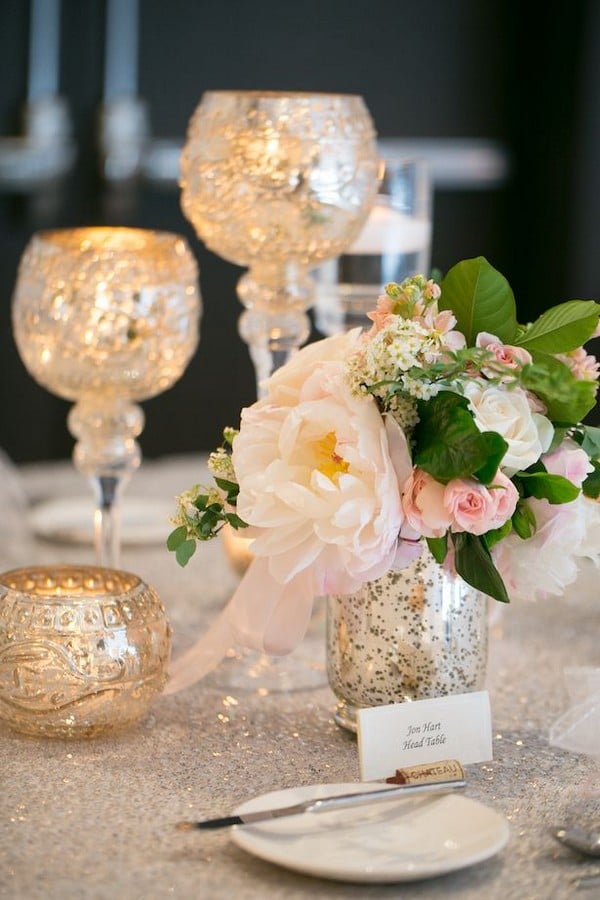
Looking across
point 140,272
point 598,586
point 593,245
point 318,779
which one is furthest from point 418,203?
point 593,245

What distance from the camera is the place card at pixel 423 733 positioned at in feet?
3.03

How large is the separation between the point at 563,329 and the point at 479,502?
16 cm

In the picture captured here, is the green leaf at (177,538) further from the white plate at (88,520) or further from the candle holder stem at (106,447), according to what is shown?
the white plate at (88,520)

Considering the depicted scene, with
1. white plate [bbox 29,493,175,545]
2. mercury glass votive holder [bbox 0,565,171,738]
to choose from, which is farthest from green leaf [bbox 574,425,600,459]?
white plate [bbox 29,493,175,545]

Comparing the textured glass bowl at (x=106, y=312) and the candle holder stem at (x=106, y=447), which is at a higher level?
the textured glass bowl at (x=106, y=312)

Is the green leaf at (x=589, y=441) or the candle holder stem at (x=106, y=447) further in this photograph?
the candle holder stem at (x=106, y=447)

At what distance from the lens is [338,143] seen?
4.06ft

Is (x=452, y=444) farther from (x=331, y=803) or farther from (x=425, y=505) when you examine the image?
(x=331, y=803)

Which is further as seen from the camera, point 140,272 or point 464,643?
point 140,272

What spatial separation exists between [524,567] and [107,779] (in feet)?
1.02

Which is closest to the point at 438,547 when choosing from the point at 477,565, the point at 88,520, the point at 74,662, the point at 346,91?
the point at 477,565

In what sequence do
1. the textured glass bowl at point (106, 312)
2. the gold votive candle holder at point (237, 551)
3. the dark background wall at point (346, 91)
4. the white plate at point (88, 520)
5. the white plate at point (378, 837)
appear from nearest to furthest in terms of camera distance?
the white plate at point (378, 837) → the textured glass bowl at point (106, 312) → the gold votive candle holder at point (237, 551) → the white plate at point (88, 520) → the dark background wall at point (346, 91)

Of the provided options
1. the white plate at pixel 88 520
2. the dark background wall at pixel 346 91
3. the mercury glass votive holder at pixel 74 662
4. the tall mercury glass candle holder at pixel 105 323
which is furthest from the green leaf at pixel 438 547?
the dark background wall at pixel 346 91

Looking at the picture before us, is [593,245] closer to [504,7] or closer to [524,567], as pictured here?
[504,7]
